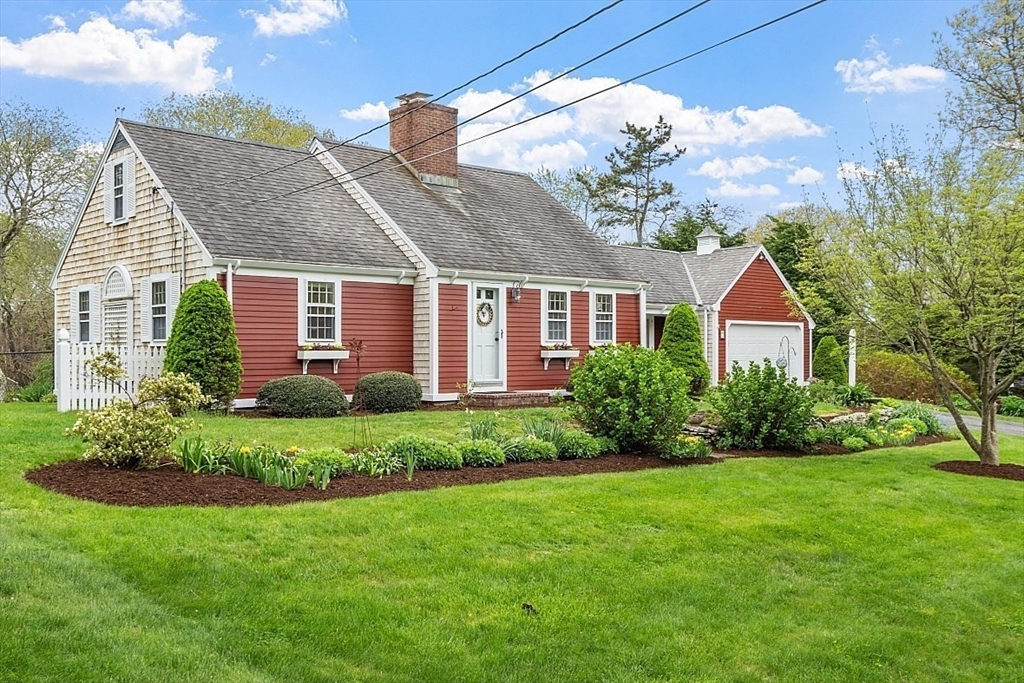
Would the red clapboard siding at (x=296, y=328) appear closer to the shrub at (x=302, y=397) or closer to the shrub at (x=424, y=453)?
the shrub at (x=302, y=397)

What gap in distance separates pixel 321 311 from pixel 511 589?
12070 mm

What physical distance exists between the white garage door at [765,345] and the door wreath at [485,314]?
10.4 meters

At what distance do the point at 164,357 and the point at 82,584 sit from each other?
10.9 metres

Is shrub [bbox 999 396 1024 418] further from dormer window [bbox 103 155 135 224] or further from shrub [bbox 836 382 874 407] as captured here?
dormer window [bbox 103 155 135 224]

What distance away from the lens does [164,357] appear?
49.8ft

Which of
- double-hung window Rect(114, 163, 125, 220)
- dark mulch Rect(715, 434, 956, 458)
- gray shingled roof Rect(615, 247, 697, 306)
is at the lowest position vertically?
dark mulch Rect(715, 434, 956, 458)

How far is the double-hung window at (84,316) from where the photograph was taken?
64.1 ft

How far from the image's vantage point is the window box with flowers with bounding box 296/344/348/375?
642 inches

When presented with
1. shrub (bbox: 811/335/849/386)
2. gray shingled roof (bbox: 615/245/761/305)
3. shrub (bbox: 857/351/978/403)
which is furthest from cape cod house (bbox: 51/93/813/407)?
shrub (bbox: 811/335/849/386)

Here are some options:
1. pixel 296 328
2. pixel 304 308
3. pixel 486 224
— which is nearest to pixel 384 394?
pixel 296 328

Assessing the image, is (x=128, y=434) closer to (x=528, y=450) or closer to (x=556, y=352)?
(x=528, y=450)

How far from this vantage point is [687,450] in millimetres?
10906

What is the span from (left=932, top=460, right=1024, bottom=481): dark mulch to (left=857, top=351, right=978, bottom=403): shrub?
12.8 metres

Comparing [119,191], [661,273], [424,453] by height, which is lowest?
[424,453]
